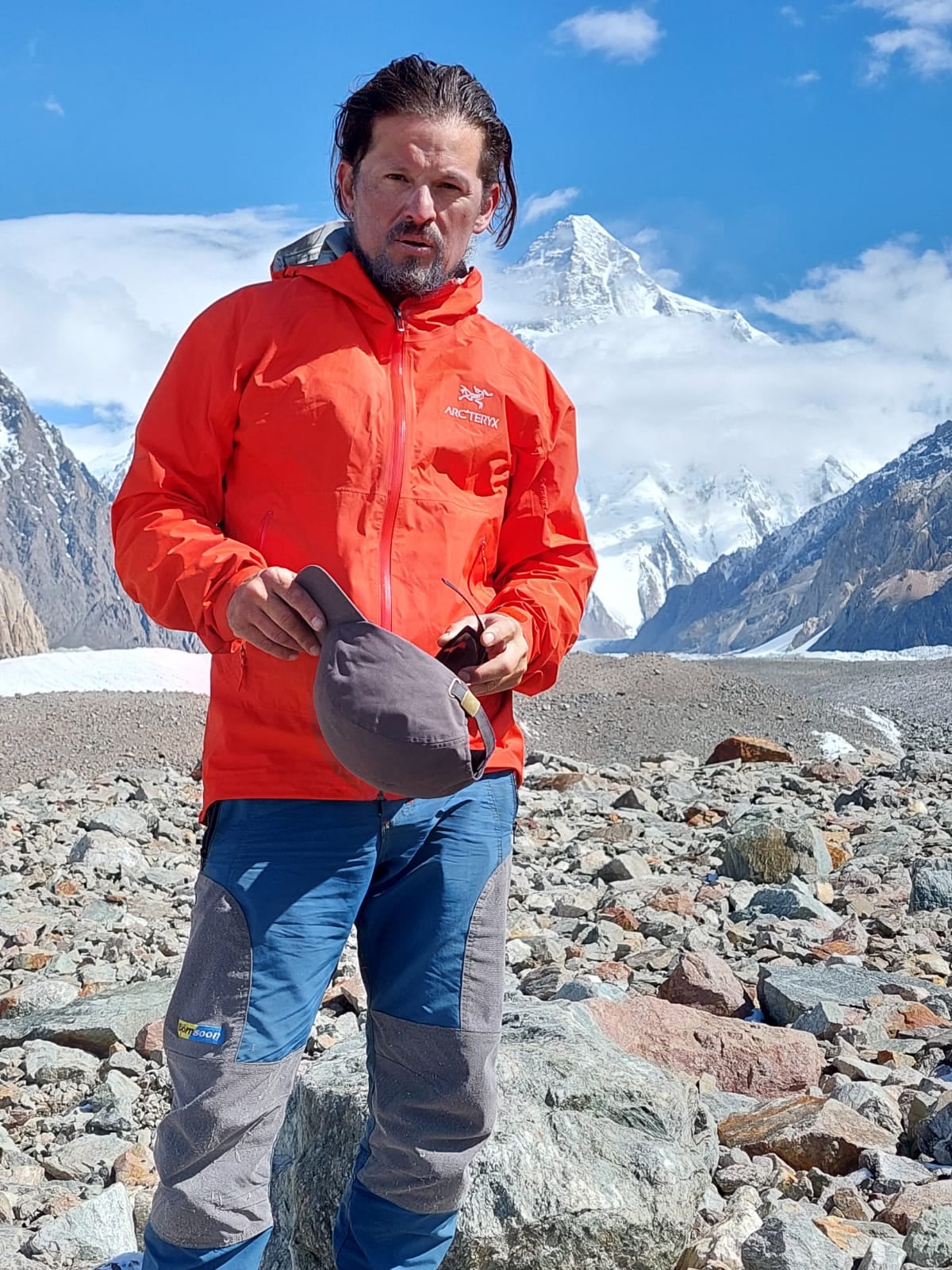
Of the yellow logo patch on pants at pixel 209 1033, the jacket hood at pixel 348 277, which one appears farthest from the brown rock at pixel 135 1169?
the jacket hood at pixel 348 277

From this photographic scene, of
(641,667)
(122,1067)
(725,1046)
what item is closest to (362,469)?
(725,1046)

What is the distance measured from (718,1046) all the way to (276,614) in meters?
2.78

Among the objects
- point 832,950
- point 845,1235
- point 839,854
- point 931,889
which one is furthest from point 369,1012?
point 839,854

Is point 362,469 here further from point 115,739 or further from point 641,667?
point 641,667

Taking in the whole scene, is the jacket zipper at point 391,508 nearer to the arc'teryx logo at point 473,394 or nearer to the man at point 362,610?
the man at point 362,610

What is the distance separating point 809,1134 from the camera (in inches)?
135

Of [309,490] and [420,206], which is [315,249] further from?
[309,490]

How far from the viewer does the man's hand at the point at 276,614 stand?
208cm

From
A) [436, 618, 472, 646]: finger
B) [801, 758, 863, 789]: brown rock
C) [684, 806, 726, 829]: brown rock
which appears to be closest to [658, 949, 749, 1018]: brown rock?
[436, 618, 472, 646]: finger

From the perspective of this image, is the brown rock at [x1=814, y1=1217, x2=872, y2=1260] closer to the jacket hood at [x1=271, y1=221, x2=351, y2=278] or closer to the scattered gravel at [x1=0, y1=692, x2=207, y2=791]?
the jacket hood at [x1=271, y1=221, x2=351, y2=278]

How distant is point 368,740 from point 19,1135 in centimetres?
282

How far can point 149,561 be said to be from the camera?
7.22ft

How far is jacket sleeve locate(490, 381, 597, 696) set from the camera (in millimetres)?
2459

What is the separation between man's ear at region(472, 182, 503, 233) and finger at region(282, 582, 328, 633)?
2.97ft
